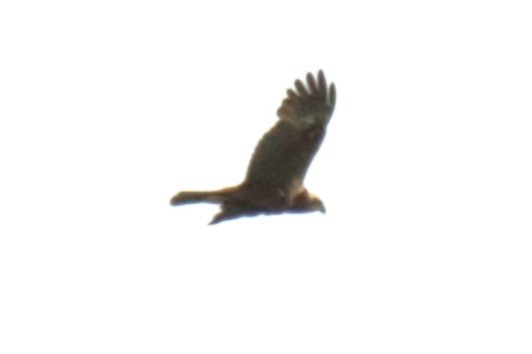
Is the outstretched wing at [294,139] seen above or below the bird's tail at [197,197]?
above

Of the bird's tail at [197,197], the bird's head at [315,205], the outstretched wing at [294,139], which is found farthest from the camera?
the bird's head at [315,205]

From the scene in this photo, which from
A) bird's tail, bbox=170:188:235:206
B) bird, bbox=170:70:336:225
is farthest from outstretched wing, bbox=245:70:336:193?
bird's tail, bbox=170:188:235:206

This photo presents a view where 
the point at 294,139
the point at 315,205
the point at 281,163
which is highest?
the point at 294,139

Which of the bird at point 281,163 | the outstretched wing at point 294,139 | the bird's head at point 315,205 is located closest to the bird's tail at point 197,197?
the bird at point 281,163

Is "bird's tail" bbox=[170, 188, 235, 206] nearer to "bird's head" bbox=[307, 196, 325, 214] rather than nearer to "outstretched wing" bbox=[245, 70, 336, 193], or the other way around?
"outstretched wing" bbox=[245, 70, 336, 193]

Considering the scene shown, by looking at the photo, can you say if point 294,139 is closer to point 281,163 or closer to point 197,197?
point 281,163

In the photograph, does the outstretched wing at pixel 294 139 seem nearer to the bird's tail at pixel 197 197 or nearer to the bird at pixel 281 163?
the bird at pixel 281 163

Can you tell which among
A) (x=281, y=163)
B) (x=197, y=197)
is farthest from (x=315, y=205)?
(x=197, y=197)

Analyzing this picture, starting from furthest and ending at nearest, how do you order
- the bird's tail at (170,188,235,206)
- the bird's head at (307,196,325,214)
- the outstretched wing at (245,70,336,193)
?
the bird's head at (307,196,325,214), the bird's tail at (170,188,235,206), the outstretched wing at (245,70,336,193)
